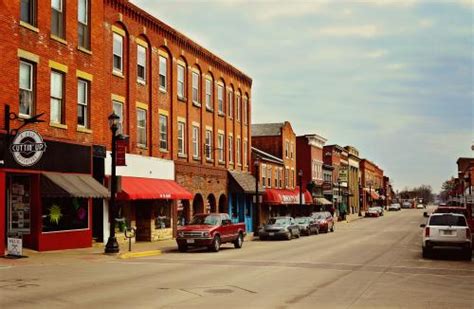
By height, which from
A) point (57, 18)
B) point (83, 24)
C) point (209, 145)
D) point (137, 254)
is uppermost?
point (83, 24)

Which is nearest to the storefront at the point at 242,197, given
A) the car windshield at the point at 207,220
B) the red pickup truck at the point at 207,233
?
the red pickup truck at the point at 207,233

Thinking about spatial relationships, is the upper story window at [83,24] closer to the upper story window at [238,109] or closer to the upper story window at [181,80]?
the upper story window at [181,80]

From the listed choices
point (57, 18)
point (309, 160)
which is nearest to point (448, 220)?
point (57, 18)

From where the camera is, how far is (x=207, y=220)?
85.8 feet

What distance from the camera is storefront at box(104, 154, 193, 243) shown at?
94.0ft

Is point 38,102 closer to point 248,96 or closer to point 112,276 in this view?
point 112,276

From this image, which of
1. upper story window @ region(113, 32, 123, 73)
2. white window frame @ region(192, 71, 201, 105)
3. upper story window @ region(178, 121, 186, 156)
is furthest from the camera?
white window frame @ region(192, 71, 201, 105)

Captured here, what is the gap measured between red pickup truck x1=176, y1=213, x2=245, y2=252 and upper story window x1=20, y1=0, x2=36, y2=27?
1059cm

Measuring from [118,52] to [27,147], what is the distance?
11.4 metres

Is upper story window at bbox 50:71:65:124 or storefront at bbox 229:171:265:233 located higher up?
upper story window at bbox 50:71:65:124

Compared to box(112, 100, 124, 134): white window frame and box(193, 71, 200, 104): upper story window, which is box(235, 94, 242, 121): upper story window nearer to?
box(193, 71, 200, 104): upper story window

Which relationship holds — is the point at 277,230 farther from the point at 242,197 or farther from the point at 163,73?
the point at 242,197

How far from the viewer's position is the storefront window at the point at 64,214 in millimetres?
23422

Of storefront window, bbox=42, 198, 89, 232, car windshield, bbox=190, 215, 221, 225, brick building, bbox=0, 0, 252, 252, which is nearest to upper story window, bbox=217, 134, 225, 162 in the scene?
brick building, bbox=0, 0, 252, 252
